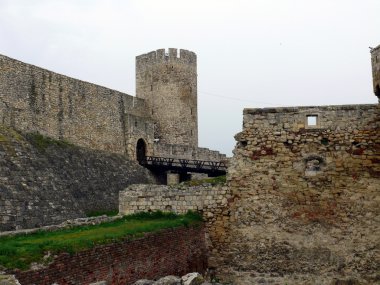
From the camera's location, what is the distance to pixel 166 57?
38000 mm

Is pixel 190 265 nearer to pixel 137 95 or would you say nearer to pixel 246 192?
pixel 246 192

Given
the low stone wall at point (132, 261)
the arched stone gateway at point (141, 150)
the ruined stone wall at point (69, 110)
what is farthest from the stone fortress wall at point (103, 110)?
the low stone wall at point (132, 261)

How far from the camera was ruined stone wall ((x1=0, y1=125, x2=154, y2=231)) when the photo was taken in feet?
60.1

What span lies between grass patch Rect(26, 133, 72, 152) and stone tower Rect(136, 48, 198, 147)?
12649 millimetres

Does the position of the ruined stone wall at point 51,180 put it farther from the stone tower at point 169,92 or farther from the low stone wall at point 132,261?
the stone tower at point 169,92

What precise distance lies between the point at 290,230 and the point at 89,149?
16729mm

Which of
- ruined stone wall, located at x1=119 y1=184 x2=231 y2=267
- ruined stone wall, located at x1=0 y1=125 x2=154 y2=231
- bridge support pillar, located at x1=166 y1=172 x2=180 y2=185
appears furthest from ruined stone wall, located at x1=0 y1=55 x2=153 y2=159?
ruined stone wall, located at x1=119 y1=184 x2=231 y2=267

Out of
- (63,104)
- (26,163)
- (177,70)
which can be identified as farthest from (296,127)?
(177,70)

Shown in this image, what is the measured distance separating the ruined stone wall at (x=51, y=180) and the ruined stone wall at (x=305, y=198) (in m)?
7.85

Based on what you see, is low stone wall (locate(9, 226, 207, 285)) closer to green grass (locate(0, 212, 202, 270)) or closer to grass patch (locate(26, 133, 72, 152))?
green grass (locate(0, 212, 202, 270))

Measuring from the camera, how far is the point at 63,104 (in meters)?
27.2

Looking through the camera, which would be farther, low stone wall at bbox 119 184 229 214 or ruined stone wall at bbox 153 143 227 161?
ruined stone wall at bbox 153 143 227 161

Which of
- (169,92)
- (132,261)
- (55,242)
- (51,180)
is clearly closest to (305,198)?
(132,261)

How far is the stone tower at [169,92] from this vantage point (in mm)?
37875
